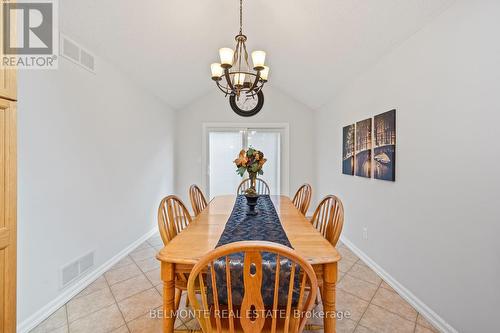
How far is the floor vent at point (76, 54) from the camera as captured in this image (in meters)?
2.10

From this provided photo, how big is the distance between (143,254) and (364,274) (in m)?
2.67

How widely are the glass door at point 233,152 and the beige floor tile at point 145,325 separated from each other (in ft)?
10.7

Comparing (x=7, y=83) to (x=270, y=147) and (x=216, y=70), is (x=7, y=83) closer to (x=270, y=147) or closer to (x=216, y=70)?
(x=216, y=70)

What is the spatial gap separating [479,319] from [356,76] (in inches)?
105

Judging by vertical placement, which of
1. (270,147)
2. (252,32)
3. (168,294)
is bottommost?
(168,294)

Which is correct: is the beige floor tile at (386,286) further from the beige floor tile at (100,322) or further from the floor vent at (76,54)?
the floor vent at (76,54)

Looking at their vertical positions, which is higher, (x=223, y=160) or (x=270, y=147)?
(x=270, y=147)

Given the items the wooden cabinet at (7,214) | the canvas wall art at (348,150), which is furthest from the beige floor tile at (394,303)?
the wooden cabinet at (7,214)

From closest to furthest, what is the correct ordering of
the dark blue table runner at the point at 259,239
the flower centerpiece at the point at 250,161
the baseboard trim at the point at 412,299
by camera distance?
the dark blue table runner at the point at 259,239
the baseboard trim at the point at 412,299
the flower centerpiece at the point at 250,161

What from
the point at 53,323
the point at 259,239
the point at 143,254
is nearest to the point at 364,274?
the point at 259,239

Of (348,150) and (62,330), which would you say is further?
(348,150)

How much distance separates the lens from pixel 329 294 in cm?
128

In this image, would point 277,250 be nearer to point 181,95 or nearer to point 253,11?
point 253,11

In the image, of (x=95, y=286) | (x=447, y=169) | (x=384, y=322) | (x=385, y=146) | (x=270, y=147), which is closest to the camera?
(x=447, y=169)
